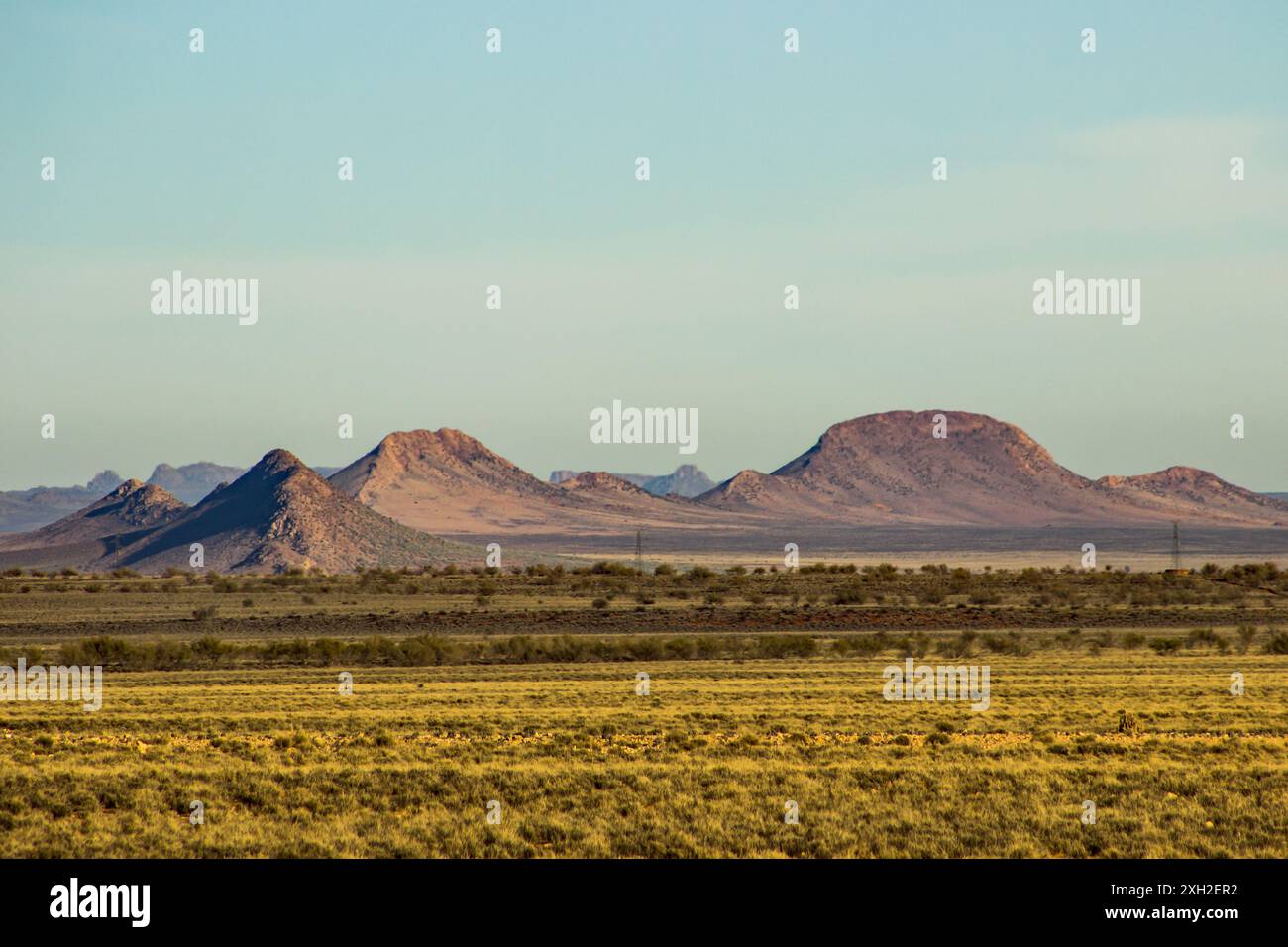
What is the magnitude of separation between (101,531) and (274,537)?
168 ft

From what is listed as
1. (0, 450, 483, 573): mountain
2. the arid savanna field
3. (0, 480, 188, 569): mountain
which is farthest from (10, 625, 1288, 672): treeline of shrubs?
(0, 480, 188, 569): mountain

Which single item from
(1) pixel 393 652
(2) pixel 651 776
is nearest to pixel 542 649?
(1) pixel 393 652

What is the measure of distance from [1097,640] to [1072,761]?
33845 mm

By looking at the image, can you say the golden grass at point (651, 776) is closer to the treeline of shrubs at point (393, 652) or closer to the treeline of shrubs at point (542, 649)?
the treeline of shrubs at point (393, 652)

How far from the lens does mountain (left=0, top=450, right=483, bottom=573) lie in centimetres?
13988

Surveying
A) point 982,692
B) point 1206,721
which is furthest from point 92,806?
point 982,692

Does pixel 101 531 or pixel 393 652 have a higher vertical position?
pixel 101 531

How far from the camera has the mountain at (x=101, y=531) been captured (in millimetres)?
154125

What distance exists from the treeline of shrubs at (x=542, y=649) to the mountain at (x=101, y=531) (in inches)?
4188

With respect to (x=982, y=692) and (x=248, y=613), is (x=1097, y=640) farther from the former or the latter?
(x=248, y=613)

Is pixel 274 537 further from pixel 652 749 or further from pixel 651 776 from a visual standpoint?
pixel 651 776

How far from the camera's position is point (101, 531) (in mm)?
182375

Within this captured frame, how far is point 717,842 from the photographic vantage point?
15477mm
